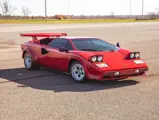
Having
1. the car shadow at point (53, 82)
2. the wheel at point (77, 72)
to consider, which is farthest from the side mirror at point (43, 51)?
the wheel at point (77, 72)

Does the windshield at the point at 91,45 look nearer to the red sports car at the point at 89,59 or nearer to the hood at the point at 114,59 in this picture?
the red sports car at the point at 89,59

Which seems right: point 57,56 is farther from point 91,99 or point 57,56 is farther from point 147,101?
point 147,101

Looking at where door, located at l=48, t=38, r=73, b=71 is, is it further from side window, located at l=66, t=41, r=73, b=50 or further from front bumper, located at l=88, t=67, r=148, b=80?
front bumper, located at l=88, t=67, r=148, b=80

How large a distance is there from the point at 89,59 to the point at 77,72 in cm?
66

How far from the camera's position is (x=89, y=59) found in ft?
26.6

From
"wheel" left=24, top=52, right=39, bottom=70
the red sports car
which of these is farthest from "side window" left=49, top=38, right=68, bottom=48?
"wheel" left=24, top=52, right=39, bottom=70

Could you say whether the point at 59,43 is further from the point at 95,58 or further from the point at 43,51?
the point at 95,58

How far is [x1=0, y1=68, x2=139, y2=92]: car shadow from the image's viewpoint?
7806mm

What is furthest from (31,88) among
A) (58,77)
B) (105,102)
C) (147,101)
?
(147,101)

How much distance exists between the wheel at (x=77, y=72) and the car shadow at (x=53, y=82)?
0.14m

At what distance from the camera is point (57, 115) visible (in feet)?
18.1

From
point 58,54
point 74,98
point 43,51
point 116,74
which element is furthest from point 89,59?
point 43,51

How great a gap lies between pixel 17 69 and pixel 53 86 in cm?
318

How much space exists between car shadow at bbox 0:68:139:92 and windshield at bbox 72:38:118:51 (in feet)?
3.00
